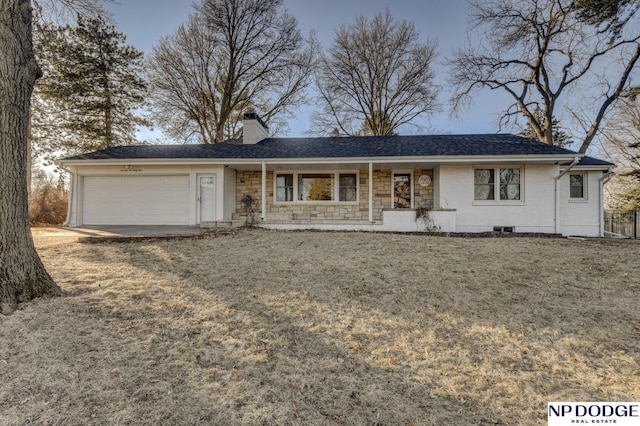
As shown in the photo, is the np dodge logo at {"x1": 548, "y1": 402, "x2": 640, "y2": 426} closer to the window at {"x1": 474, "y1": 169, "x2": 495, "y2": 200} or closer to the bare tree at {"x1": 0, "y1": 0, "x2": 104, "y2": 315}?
the bare tree at {"x1": 0, "y1": 0, "x2": 104, "y2": 315}

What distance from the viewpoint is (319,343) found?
3.08m

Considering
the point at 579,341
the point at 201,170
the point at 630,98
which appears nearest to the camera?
the point at 579,341

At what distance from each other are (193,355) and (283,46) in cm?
2055

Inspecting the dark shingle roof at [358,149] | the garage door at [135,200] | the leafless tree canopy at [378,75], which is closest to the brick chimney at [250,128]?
the dark shingle roof at [358,149]

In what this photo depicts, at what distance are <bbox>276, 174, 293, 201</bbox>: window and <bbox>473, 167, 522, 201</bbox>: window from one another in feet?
22.4

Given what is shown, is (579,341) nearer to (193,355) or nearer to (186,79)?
(193,355)

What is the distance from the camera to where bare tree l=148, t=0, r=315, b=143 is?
18812mm

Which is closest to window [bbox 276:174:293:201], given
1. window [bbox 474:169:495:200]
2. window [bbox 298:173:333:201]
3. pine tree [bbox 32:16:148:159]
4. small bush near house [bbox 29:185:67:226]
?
window [bbox 298:173:333:201]

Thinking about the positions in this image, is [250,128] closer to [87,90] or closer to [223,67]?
[223,67]

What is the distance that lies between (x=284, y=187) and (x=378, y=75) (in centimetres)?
1282

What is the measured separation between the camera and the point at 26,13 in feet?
13.3

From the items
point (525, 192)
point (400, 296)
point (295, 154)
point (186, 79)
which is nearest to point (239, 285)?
point (400, 296)

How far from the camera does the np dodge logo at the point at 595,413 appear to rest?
216 cm

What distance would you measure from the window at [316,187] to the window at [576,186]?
7.99 m
